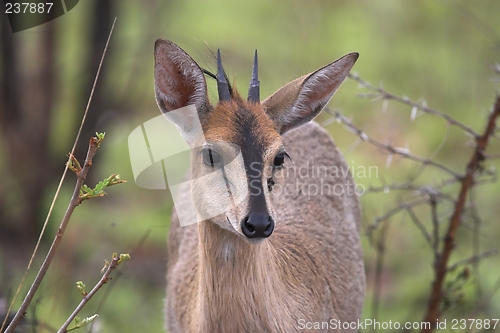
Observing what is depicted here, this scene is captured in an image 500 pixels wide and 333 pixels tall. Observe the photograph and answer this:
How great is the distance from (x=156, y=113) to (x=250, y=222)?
7.02m

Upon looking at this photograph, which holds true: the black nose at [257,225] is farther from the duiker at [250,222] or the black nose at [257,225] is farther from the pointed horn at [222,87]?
the pointed horn at [222,87]

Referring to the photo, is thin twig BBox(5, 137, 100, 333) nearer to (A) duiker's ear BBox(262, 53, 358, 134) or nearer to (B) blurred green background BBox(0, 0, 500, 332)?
(A) duiker's ear BBox(262, 53, 358, 134)

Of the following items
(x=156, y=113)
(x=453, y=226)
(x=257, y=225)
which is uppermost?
(x=257, y=225)

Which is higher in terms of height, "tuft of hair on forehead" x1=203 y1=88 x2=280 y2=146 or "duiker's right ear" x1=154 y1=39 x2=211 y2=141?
"duiker's right ear" x1=154 y1=39 x2=211 y2=141

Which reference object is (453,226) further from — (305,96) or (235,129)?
(235,129)

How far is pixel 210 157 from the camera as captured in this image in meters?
3.74

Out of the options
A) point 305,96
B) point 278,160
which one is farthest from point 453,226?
point 278,160

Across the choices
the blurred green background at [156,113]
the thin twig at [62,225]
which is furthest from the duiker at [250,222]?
the blurred green background at [156,113]

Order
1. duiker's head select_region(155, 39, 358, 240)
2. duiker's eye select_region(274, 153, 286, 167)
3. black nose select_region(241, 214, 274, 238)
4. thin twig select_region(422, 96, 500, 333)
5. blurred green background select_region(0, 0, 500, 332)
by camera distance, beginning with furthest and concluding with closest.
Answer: blurred green background select_region(0, 0, 500, 332)
thin twig select_region(422, 96, 500, 333)
duiker's eye select_region(274, 153, 286, 167)
duiker's head select_region(155, 39, 358, 240)
black nose select_region(241, 214, 274, 238)

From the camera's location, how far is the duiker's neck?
3831 mm

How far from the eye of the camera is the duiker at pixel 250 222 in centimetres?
361

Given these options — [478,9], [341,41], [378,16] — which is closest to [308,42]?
[341,41]

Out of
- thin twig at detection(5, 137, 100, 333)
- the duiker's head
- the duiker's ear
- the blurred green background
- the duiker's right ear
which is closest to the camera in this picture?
thin twig at detection(5, 137, 100, 333)

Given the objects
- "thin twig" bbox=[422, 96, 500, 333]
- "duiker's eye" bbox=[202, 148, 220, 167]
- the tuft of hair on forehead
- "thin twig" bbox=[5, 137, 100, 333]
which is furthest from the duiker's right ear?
"thin twig" bbox=[422, 96, 500, 333]
